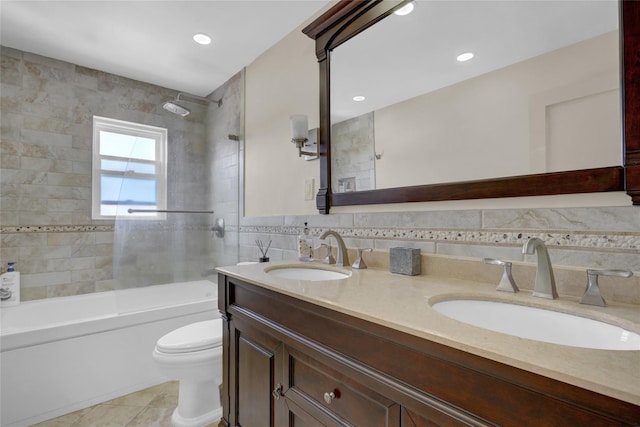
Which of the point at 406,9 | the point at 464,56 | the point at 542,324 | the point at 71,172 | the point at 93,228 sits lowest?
the point at 542,324

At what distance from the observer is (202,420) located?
1696 millimetres

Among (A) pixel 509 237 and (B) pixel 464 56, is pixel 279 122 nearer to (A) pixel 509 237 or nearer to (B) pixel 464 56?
(B) pixel 464 56

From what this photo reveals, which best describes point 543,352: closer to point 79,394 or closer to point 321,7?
point 321,7

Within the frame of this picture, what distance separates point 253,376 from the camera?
1194 mm

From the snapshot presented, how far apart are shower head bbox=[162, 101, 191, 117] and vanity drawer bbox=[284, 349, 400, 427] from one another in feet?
8.36

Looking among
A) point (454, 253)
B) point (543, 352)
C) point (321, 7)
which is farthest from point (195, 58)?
point (543, 352)

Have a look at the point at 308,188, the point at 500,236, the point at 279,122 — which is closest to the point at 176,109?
the point at 279,122

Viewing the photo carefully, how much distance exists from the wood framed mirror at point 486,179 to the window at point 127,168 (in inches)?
71.4

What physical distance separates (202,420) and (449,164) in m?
1.90

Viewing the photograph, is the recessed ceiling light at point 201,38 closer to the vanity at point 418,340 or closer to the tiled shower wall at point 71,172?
the tiled shower wall at point 71,172

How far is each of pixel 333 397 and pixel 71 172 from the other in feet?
9.74

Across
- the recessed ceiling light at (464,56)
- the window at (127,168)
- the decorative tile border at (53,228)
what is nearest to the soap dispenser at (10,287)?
the decorative tile border at (53,228)

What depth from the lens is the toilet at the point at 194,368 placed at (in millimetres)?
1592

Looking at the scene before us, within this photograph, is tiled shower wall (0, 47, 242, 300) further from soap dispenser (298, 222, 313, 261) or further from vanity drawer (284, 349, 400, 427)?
vanity drawer (284, 349, 400, 427)
